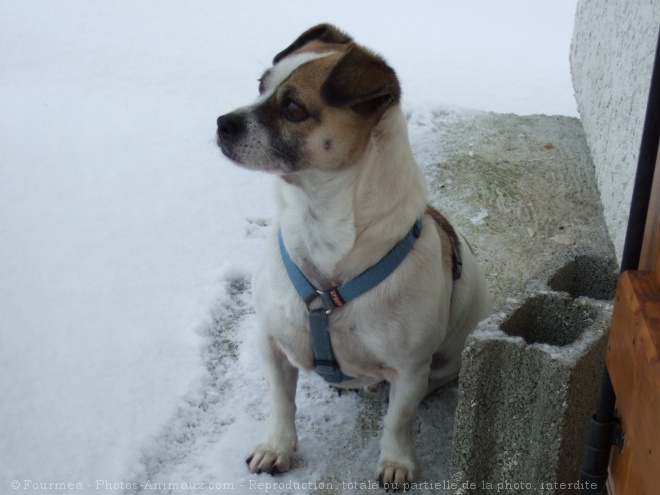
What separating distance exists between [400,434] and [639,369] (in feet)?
4.25

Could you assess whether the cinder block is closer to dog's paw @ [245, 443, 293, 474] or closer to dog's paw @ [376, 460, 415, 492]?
dog's paw @ [376, 460, 415, 492]

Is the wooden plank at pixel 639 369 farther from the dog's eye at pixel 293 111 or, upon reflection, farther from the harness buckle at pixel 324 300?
the dog's eye at pixel 293 111

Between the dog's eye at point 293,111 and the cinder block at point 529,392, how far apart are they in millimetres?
812

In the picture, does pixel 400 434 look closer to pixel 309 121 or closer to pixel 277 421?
pixel 277 421

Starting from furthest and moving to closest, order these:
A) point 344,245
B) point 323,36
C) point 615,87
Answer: point 615,87
point 323,36
point 344,245

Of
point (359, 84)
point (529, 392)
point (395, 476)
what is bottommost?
point (395, 476)

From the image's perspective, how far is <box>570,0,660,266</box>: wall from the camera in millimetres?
3396

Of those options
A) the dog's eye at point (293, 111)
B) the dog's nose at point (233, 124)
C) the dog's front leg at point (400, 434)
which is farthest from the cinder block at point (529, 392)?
the dog's nose at point (233, 124)

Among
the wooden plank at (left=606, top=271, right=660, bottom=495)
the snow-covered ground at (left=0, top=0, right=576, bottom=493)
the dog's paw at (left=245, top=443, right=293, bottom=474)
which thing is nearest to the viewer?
the wooden plank at (left=606, top=271, right=660, bottom=495)

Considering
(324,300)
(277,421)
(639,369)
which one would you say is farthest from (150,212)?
(639,369)

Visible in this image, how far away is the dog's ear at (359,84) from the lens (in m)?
2.20

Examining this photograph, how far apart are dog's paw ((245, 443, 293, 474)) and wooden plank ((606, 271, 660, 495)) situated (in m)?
1.26

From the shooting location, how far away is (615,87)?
12.9 ft

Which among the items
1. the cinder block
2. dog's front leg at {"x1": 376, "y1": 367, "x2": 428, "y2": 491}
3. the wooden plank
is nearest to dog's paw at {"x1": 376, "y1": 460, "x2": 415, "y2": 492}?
dog's front leg at {"x1": 376, "y1": 367, "x2": 428, "y2": 491}
